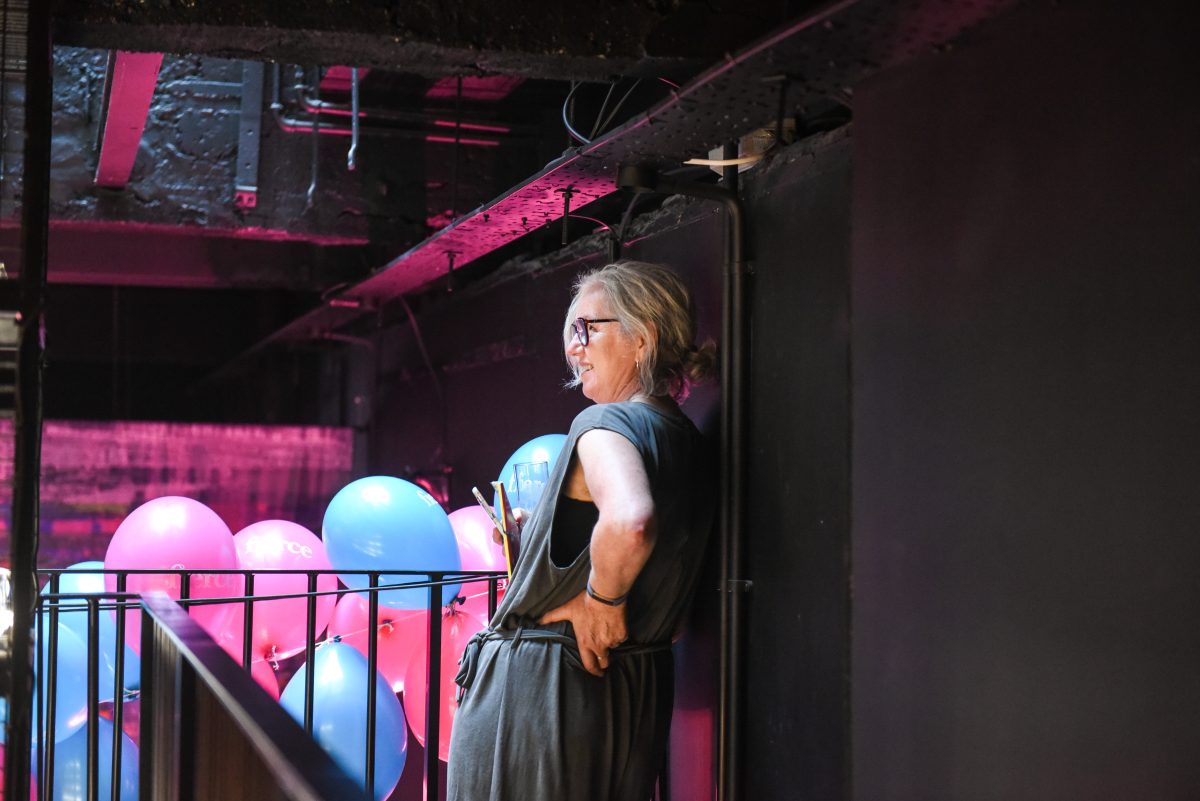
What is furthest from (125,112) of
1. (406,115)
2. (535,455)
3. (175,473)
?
(175,473)

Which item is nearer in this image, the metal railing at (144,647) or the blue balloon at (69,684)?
the metal railing at (144,647)

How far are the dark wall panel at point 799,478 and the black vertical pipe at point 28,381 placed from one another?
1353 mm

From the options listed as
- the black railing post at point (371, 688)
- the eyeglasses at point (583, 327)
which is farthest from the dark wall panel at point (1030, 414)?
the black railing post at point (371, 688)

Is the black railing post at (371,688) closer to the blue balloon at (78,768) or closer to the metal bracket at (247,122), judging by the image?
the blue balloon at (78,768)

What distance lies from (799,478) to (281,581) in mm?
2190

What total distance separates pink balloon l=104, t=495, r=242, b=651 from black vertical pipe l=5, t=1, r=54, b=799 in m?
1.43

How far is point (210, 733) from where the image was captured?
61.3 inches

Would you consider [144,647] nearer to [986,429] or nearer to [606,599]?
[606,599]

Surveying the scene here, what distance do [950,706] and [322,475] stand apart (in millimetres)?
5965

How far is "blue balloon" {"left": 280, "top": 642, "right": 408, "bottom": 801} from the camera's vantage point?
3119 millimetres

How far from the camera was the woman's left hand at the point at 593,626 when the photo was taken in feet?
7.38

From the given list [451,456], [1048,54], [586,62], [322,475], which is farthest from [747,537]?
[322,475]

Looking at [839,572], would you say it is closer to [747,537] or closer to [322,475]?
[747,537]

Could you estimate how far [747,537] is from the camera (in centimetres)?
255
